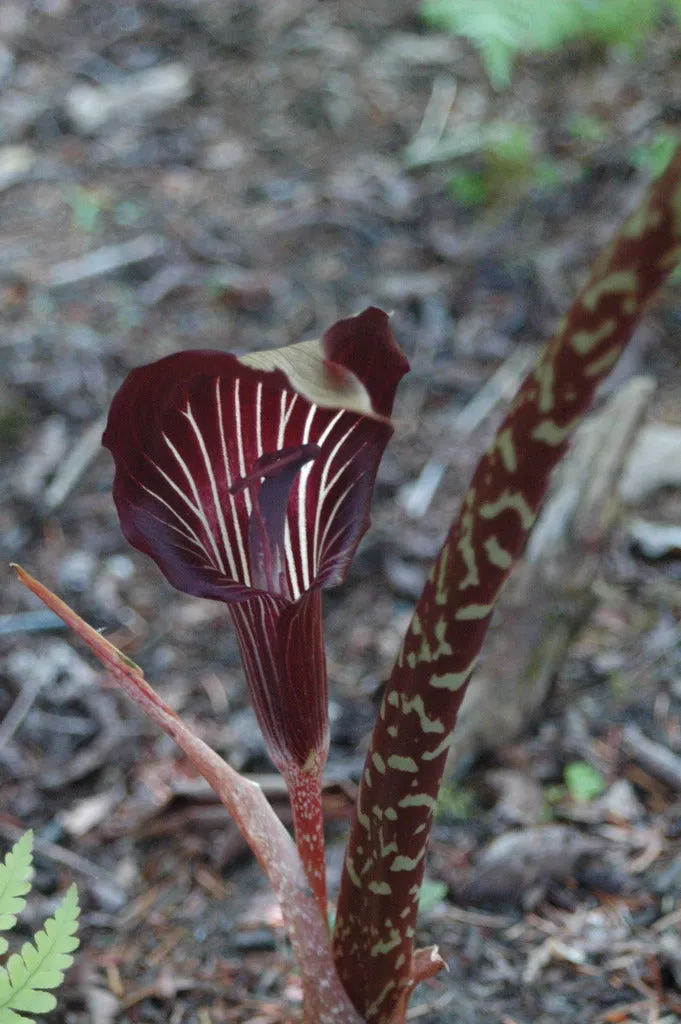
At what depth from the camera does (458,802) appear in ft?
6.95

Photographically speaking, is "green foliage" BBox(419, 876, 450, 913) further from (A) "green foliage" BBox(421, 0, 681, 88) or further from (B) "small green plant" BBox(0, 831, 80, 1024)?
(A) "green foliage" BBox(421, 0, 681, 88)

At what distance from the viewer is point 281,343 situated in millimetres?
3373

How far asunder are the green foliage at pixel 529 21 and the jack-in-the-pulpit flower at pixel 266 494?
301 cm

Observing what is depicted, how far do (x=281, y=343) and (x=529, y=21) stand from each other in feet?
5.73

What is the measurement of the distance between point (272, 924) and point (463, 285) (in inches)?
Result: 93.8

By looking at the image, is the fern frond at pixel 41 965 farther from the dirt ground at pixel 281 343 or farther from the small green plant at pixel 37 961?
the dirt ground at pixel 281 343

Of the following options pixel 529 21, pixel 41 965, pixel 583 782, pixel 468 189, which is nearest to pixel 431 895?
pixel 583 782

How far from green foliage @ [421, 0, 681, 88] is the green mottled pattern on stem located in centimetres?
321

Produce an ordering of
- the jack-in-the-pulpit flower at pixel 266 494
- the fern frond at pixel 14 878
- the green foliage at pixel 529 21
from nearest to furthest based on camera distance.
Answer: the jack-in-the-pulpit flower at pixel 266 494 < the fern frond at pixel 14 878 < the green foliage at pixel 529 21

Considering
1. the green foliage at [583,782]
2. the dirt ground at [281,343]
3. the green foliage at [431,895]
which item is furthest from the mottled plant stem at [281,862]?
the green foliage at [583,782]

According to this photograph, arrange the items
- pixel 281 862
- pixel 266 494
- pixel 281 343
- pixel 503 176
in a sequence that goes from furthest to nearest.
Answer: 1. pixel 503 176
2. pixel 281 343
3. pixel 281 862
4. pixel 266 494

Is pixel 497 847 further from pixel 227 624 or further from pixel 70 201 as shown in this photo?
pixel 70 201

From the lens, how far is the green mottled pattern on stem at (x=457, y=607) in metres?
0.82

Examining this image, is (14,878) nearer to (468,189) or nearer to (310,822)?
(310,822)
